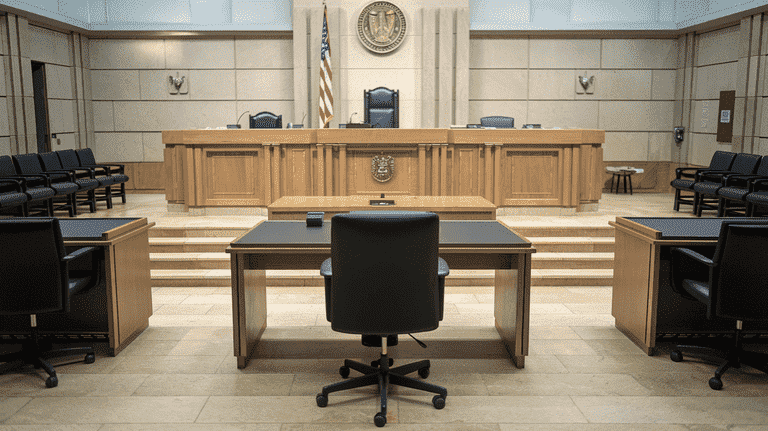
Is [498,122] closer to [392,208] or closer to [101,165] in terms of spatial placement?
[392,208]

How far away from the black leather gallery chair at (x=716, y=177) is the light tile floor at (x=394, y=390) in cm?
411

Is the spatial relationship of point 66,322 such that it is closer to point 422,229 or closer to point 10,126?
point 422,229

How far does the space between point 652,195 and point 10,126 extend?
9.69 metres

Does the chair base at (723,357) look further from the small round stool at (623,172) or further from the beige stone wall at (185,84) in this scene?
the beige stone wall at (185,84)

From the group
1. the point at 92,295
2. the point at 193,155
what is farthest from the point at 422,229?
A: the point at 193,155

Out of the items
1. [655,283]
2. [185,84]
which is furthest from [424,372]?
[185,84]

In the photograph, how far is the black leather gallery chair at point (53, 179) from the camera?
7.48 metres

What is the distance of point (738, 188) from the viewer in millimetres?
7273

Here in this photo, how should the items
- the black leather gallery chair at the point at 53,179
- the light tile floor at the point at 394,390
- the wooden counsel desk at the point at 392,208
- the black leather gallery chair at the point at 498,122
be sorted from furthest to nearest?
the black leather gallery chair at the point at 498,122
the black leather gallery chair at the point at 53,179
the wooden counsel desk at the point at 392,208
the light tile floor at the point at 394,390

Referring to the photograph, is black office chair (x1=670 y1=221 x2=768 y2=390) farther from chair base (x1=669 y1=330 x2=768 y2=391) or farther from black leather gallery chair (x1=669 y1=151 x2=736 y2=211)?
black leather gallery chair (x1=669 y1=151 x2=736 y2=211)

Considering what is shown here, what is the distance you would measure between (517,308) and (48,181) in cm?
625

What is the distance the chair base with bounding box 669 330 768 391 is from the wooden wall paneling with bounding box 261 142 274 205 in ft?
15.7

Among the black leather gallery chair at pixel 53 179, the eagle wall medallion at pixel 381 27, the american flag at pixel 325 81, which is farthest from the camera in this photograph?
the eagle wall medallion at pixel 381 27

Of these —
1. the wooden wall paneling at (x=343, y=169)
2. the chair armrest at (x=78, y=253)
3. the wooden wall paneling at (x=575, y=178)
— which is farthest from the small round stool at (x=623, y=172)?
the chair armrest at (x=78, y=253)
